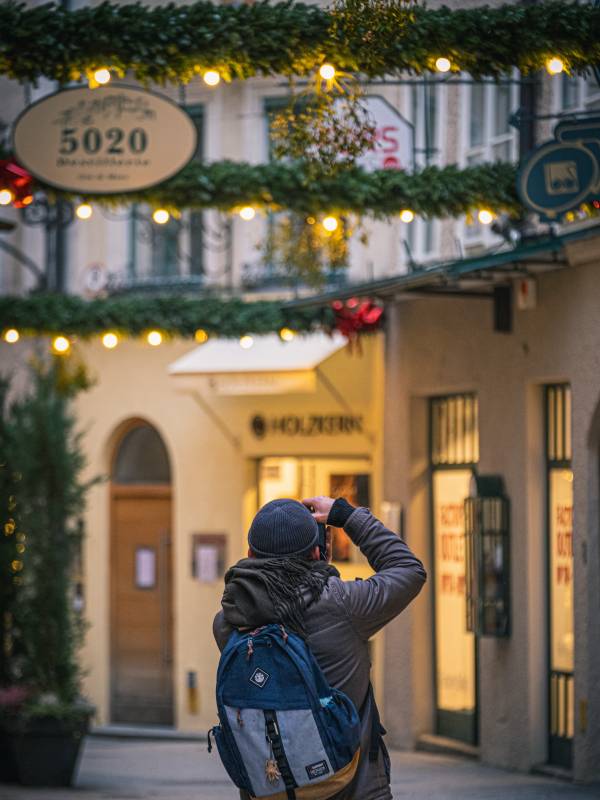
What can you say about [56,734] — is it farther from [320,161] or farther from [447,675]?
[320,161]

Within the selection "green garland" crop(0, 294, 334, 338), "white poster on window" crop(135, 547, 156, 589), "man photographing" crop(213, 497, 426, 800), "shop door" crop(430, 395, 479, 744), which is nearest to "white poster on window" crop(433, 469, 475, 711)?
"shop door" crop(430, 395, 479, 744)

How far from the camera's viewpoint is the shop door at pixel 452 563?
518 inches

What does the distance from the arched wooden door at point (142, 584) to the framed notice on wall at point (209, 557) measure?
1.91ft

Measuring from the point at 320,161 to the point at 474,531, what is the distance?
404cm

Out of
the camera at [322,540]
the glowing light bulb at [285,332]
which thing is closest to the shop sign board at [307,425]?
the glowing light bulb at [285,332]

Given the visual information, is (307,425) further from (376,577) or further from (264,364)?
(376,577)

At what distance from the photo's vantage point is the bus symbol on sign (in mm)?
9516

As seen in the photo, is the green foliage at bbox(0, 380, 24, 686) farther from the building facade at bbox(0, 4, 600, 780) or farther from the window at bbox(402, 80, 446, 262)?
the window at bbox(402, 80, 446, 262)

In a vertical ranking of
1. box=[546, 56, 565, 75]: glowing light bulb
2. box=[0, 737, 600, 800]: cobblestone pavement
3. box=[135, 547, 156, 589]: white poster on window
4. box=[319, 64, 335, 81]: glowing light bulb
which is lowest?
box=[0, 737, 600, 800]: cobblestone pavement

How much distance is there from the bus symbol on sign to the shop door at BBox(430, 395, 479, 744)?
3.55m

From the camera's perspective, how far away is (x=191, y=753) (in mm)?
14586

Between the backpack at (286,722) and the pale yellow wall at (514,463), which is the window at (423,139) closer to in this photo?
the pale yellow wall at (514,463)

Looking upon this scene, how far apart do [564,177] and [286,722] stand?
5746 millimetres

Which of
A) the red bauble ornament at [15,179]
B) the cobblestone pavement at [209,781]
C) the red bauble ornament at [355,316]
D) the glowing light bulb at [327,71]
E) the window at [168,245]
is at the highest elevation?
the window at [168,245]
